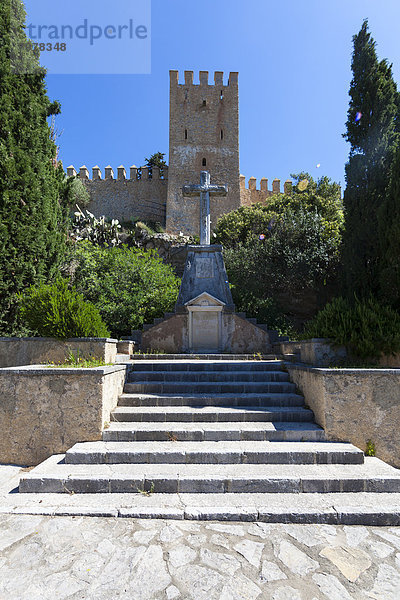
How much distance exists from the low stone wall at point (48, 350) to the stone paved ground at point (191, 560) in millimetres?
2978

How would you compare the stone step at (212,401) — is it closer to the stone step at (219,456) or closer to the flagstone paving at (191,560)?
the stone step at (219,456)

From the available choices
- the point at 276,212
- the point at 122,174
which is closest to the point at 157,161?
the point at 122,174

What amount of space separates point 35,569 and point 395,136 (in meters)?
11.3

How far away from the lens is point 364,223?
9.34m

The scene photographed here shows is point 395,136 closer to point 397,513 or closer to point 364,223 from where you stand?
point 364,223

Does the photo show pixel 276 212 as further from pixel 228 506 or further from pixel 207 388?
pixel 228 506

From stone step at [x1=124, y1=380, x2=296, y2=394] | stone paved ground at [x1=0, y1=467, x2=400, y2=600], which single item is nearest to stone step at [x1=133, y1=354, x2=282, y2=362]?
stone step at [x1=124, y1=380, x2=296, y2=394]

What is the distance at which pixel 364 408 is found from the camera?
13.6 feet

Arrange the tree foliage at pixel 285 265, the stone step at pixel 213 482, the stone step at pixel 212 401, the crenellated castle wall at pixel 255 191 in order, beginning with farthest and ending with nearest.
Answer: the crenellated castle wall at pixel 255 191 → the tree foliage at pixel 285 265 → the stone step at pixel 212 401 → the stone step at pixel 213 482

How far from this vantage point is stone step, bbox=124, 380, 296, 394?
5.21m

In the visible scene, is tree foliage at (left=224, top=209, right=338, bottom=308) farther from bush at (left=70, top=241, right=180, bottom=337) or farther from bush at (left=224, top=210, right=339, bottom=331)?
bush at (left=70, top=241, right=180, bottom=337)

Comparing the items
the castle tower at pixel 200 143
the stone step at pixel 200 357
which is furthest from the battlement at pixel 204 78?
the stone step at pixel 200 357

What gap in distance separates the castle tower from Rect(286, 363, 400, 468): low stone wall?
25.3 meters

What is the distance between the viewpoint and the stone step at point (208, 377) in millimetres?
5547
